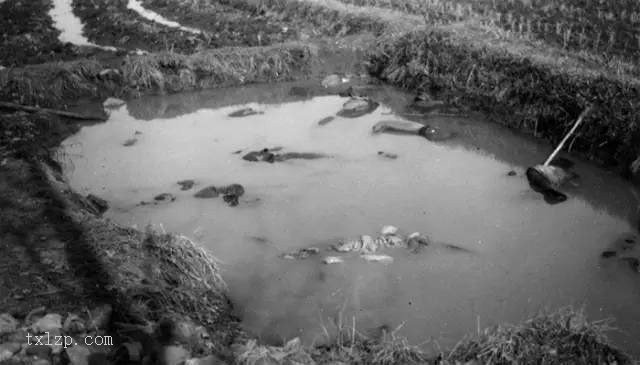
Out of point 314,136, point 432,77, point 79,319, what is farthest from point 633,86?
point 79,319

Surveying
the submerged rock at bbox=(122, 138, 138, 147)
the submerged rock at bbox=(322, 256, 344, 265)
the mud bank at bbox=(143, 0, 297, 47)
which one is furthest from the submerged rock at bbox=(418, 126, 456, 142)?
the mud bank at bbox=(143, 0, 297, 47)

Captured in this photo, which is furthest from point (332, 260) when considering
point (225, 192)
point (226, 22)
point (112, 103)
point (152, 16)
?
point (152, 16)

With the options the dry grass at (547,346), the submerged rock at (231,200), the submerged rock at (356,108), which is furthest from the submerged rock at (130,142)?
the dry grass at (547,346)

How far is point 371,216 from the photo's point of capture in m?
7.55

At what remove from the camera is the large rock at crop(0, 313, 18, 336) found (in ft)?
14.0

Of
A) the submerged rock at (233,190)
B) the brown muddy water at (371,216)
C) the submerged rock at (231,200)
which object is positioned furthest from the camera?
the submerged rock at (233,190)

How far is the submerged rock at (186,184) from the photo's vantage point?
8.62m

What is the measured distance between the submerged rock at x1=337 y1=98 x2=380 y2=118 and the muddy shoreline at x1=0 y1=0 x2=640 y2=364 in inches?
56.9

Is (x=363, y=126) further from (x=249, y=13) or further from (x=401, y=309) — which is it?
(x=249, y=13)

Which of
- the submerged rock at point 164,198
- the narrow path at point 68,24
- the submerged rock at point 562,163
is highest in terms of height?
the submerged rock at point 562,163

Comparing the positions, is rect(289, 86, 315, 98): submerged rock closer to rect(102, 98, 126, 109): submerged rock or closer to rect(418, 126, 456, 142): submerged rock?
rect(418, 126, 456, 142): submerged rock

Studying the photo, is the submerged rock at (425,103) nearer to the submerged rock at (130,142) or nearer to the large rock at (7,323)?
the submerged rock at (130,142)

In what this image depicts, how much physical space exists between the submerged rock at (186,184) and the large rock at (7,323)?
4.28m

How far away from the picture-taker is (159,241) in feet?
19.8
